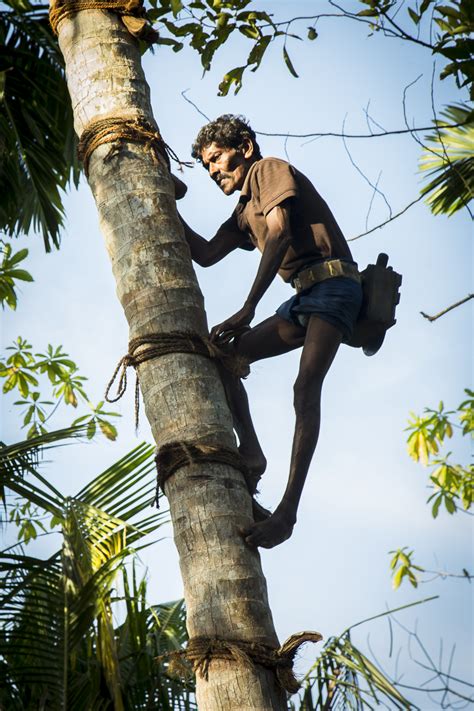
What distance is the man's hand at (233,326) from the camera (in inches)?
131

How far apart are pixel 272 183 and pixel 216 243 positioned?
541 millimetres

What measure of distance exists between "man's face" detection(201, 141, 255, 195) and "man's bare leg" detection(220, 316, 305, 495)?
0.64 m

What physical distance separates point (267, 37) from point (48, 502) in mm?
2044

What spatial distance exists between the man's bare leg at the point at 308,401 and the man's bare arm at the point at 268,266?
0.78 ft

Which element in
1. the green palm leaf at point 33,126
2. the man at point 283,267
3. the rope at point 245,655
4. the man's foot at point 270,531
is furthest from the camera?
the green palm leaf at point 33,126

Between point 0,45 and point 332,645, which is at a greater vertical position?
point 0,45

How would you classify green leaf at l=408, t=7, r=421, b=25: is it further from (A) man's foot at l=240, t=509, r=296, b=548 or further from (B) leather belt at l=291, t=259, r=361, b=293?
(A) man's foot at l=240, t=509, r=296, b=548

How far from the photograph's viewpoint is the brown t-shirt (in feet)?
13.2

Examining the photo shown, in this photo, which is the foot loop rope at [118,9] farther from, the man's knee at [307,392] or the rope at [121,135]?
the man's knee at [307,392]

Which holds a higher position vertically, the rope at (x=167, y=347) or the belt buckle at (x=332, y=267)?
the belt buckle at (x=332, y=267)

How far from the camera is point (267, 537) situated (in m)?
2.91

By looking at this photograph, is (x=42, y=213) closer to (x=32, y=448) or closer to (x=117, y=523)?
(x=32, y=448)

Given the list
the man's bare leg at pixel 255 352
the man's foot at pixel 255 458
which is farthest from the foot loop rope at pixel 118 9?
the man's foot at pixel 255 458

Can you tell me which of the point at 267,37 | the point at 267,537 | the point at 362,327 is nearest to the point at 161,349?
the point at 267,537
